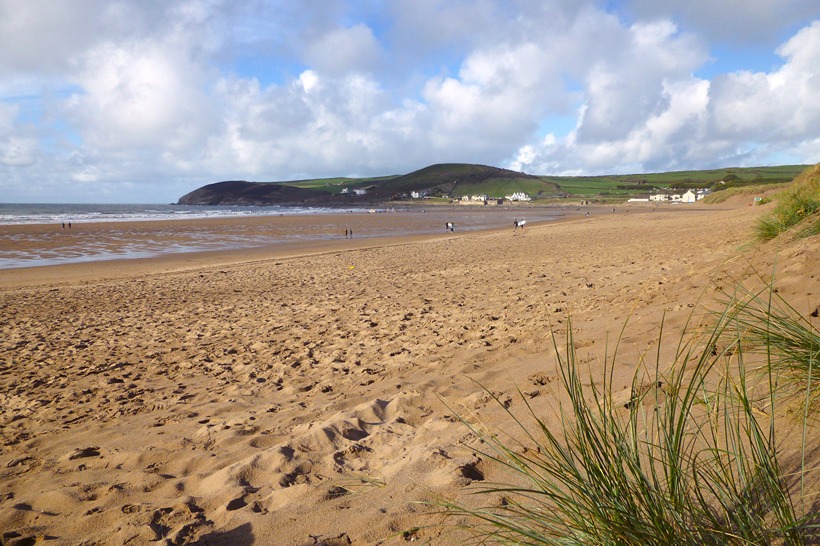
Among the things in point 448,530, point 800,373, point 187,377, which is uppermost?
point 800,373

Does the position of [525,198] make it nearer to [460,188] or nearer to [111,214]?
[460,188]

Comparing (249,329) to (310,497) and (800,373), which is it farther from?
(800,373)

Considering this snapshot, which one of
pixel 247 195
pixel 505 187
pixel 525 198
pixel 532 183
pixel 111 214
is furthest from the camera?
pixel 532 183

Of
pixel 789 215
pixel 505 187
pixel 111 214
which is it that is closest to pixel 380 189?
pixel 505 187

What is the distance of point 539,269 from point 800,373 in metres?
9.69

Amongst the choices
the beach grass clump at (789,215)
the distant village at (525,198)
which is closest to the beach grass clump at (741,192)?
the distant village at (525,198)

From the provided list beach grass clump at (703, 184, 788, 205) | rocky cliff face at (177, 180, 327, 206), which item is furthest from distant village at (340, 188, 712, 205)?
beach grass clump at (703, 184, 788, 205)

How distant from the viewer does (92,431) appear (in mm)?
4594

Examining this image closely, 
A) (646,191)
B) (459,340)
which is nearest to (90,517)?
(459,340)

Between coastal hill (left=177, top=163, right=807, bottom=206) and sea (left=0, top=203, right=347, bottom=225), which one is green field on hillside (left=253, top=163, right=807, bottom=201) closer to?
coastal hill (left=177, top=163, right=807, bottom=206)

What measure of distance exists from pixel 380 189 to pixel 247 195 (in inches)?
1434

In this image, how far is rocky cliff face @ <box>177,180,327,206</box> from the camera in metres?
132

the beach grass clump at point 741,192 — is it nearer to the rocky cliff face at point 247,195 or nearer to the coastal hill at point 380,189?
the coastal hill at point 380,189

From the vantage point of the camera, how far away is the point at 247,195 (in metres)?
137
